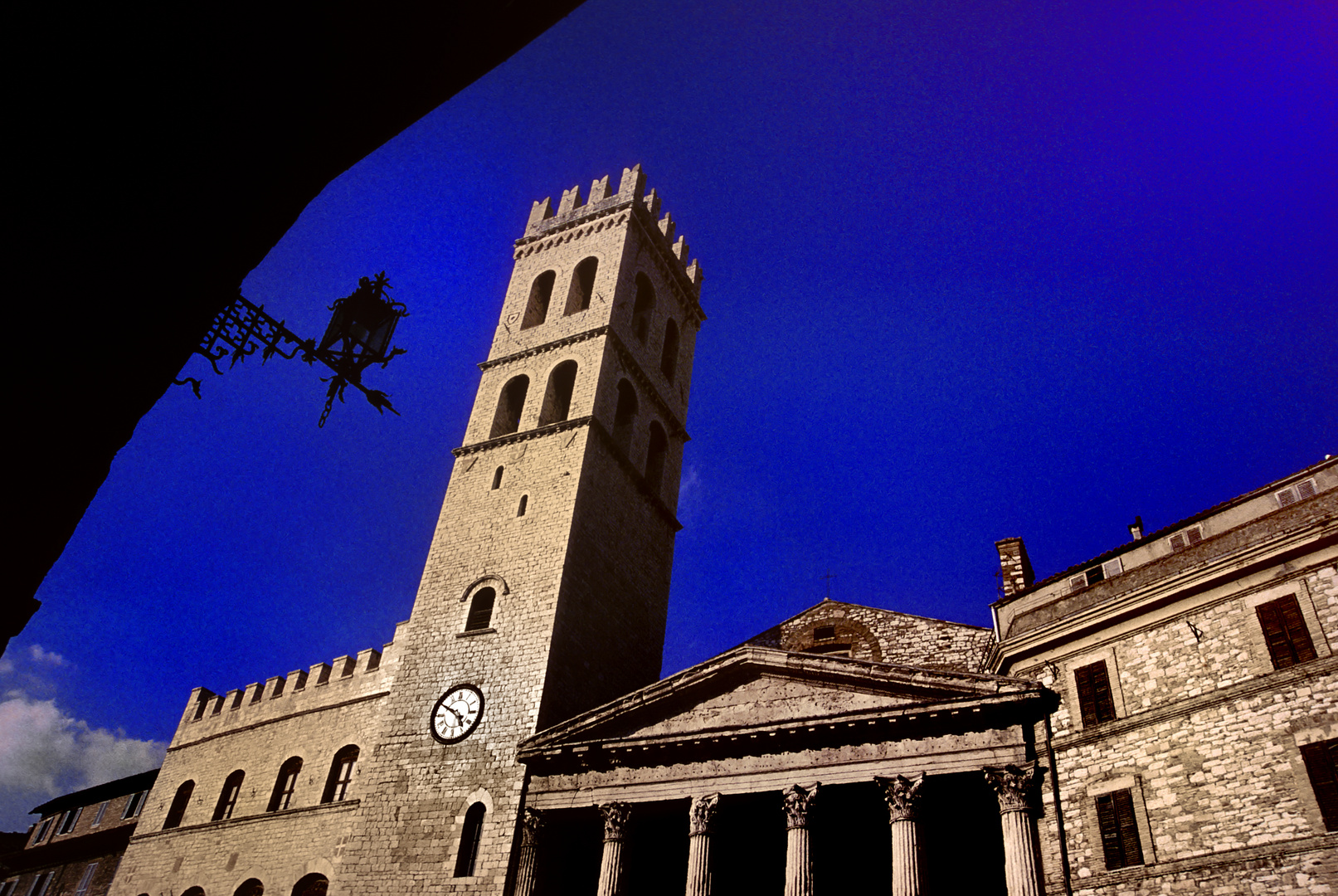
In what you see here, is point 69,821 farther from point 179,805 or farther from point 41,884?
point 179,805

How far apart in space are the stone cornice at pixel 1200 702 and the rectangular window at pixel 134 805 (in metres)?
27.9

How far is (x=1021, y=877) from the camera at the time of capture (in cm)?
1425

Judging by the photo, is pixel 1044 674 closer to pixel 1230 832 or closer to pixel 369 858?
pixel 1230 832

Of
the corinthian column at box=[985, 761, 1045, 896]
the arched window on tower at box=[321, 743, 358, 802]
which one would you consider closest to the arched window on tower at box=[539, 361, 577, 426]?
the arched window on tower at box=[321, 743, 358, 802]

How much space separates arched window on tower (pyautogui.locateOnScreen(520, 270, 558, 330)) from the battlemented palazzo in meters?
2.21

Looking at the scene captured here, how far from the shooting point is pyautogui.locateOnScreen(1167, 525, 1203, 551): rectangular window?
58.4ft

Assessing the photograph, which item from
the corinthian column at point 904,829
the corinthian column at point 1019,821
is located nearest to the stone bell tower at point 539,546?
the corinthian column at point 904,829

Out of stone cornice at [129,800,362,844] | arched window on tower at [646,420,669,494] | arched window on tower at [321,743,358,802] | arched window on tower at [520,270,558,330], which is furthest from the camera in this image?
arched window on tower at [520,270,558,330]

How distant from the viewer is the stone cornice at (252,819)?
21.0 meters

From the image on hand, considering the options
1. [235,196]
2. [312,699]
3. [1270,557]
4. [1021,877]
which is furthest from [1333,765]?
[312,699]

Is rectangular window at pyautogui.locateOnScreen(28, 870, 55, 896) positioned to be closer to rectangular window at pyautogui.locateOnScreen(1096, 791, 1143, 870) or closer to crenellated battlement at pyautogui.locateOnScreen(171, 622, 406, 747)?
crenellated battlement at pyautogui.locateOnScreen(171, 622, 406, 747)

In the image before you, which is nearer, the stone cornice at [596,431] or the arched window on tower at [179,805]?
the stone cornice at [596,431]

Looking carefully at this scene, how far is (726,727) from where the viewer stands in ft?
58.6

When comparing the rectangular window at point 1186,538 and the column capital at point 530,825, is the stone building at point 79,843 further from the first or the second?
the rectangular window at point 1186,538
